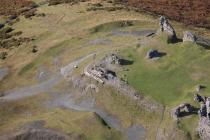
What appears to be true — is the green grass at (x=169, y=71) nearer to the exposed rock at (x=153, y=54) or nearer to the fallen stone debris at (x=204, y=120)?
the exposed rock at (x=153, y=54)

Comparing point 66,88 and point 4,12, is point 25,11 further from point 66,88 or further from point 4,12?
point 66,88

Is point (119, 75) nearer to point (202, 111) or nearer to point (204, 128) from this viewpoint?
point (202, 111)

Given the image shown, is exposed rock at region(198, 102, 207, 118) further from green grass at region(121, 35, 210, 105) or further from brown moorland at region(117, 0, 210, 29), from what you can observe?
brown moorland at region(117, 0, 210, 29)

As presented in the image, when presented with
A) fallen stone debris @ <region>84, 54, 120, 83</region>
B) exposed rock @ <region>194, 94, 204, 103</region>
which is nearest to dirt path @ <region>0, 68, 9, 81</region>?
fallen stone debris @ <region>84, 54, 120, 83</region>

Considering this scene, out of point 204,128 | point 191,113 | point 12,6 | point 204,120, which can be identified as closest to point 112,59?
point 191,113

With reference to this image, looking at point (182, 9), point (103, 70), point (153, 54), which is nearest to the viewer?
point (103, 70)

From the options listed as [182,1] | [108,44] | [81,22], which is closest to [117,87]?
[108,44]
